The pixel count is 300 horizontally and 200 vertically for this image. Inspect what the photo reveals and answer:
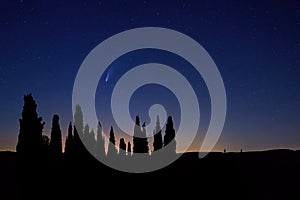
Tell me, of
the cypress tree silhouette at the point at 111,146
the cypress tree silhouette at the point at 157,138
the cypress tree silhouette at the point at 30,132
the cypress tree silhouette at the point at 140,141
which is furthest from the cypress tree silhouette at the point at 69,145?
the cypress tree silhouette at the point at 30,132

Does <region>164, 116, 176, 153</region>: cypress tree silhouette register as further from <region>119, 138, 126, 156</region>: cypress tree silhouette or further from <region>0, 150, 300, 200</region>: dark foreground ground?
<region>119, 138, 126, 156</region>: cypress tree silhouette

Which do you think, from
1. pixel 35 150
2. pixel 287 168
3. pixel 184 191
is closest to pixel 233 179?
pixel 184 191

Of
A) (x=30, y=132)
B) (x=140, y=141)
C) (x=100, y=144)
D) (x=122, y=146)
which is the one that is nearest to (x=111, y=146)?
(x=122, y=146)

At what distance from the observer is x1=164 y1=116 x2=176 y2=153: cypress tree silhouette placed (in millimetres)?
56688

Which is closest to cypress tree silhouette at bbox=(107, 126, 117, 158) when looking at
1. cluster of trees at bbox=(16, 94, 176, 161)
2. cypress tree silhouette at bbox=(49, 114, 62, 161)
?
cluster of trees at bbox=(16, 94, 176, 161)

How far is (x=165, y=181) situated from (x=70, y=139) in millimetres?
17063

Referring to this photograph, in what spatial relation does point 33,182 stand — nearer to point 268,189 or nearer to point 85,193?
point 85,193

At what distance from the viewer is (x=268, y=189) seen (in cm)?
7731

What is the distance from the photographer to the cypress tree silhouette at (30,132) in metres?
33.9

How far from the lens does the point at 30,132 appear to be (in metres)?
34.6

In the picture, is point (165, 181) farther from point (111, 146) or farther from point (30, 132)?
point (111, 146)

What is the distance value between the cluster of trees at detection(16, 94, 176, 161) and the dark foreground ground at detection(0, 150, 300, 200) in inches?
62.4

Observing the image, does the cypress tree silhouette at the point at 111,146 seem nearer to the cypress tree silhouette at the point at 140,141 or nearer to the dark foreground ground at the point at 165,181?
the dark foreground ground at the point at 165,181

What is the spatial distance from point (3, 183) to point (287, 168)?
68.4 m
